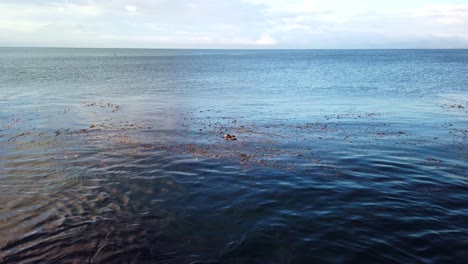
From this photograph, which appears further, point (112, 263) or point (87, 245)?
point (87, 245)

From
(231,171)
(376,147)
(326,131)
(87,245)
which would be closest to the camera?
(87,245)

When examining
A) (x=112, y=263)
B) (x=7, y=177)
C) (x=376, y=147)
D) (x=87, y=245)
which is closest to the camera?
(x=112, y=263)

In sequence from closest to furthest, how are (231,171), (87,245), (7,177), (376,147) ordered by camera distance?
(87,245) → (7,177) → (231,171) → (376,147)

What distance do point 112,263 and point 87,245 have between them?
4.54 feet

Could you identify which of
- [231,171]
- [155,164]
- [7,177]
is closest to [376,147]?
[231,171]

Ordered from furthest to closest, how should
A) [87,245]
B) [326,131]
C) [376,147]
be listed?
[326,131] → [376,147] → [87,245]

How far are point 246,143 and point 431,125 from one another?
51.8 feet

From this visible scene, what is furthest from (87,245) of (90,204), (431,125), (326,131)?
(431,125)

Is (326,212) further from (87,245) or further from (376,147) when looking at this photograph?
(376,147)

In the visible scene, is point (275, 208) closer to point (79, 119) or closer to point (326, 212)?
point (326, 212)

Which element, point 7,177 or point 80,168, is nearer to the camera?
point 7,177

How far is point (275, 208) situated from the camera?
1302cm

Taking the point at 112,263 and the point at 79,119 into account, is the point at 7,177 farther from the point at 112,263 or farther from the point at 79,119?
the point at 79,119

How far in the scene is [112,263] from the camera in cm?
941
